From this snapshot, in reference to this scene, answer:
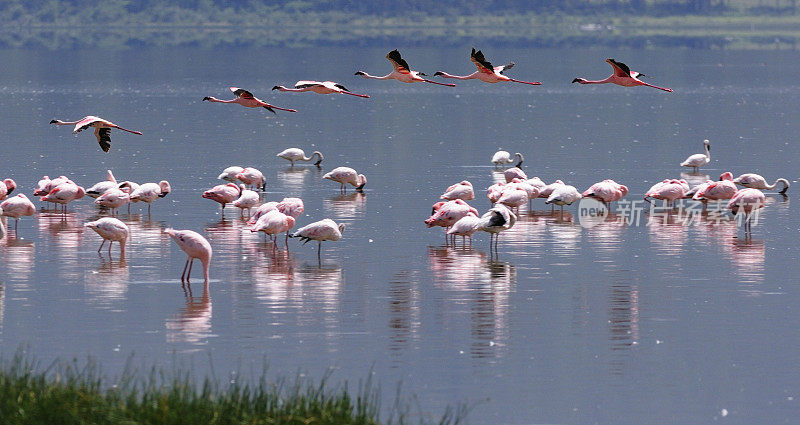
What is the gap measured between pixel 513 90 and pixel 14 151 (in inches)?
3367

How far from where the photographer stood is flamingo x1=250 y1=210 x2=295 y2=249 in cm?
2680

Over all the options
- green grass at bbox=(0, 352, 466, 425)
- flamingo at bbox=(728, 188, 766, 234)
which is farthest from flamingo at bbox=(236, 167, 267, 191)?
green grass at bbox=(0, 352, 466, 425)

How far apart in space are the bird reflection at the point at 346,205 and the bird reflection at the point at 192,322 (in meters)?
11.1

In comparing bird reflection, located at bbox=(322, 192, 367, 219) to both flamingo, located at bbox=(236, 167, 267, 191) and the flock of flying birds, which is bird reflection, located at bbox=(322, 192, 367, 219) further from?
flamingo, located at bbox=(236, 167, 267, 191)

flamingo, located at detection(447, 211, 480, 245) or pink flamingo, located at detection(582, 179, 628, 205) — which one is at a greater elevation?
pink flamingo, located at detection(582, 179, 628, 205)

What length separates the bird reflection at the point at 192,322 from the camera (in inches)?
764

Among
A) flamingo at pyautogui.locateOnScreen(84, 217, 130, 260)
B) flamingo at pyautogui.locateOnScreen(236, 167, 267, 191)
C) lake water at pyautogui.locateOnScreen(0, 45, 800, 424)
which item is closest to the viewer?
lake water at pyautogui.locateOnScreen(0, 45, 800, 424)

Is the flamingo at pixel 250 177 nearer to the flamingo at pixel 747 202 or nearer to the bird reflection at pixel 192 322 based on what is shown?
the flamingo at pixel 747 202

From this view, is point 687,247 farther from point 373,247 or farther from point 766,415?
point 766,415

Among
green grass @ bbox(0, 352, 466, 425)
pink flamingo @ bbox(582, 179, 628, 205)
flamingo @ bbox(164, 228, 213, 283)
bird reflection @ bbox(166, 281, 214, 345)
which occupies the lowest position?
green grass @ bbox(0, 352, 466, 425)

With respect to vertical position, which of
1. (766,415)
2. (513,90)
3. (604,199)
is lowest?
(766,415)

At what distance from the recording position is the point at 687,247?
2808cm

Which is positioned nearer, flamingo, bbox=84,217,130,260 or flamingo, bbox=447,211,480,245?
flamingo, bbox=84,217,130,260

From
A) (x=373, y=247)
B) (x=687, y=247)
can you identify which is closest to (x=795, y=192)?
(x=687, y=247)
